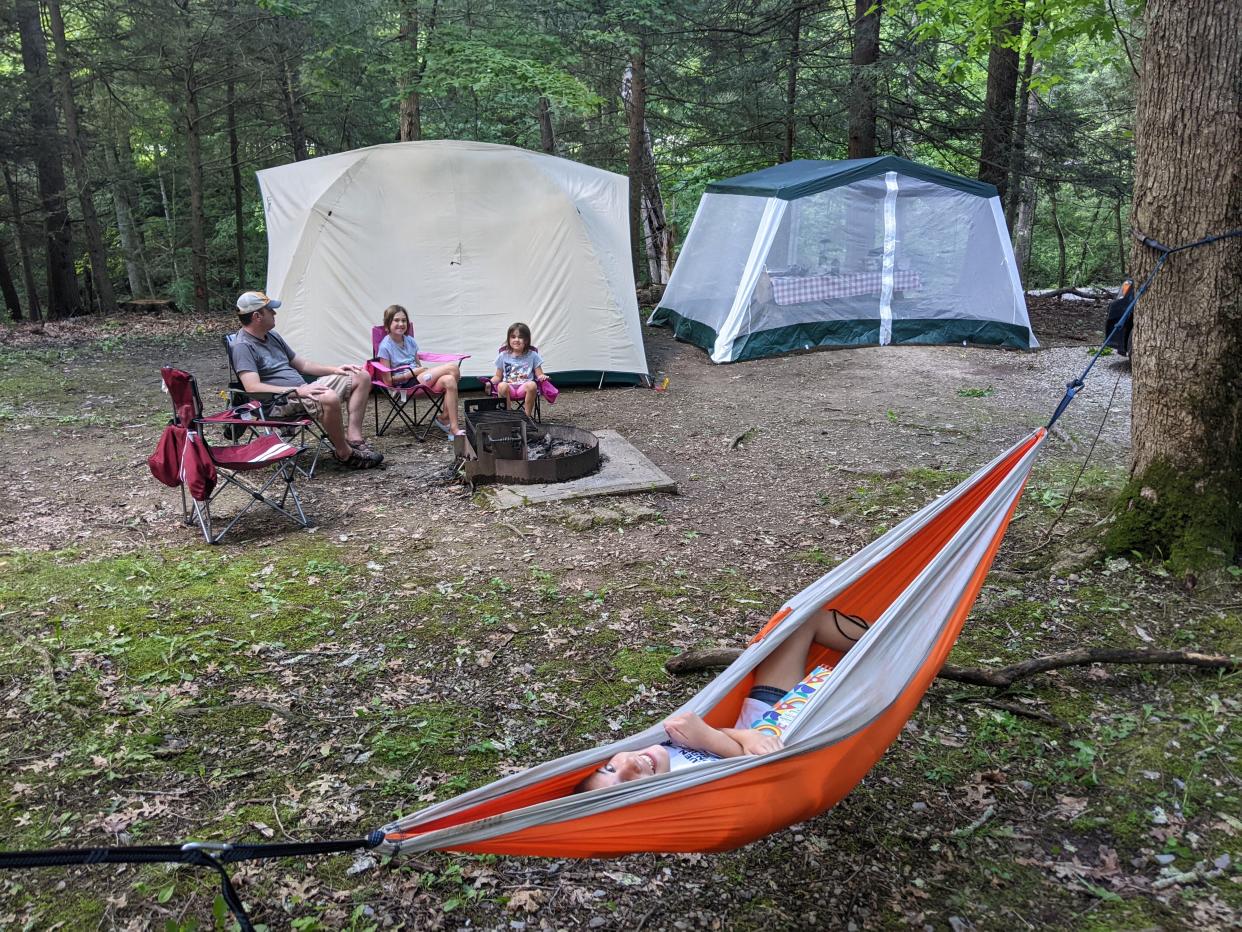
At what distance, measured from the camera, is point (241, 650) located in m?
2.75

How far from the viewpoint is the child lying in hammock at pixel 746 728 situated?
5.57ft

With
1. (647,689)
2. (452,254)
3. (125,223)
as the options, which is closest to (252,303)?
(452,254)

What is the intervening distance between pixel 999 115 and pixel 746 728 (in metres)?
9.49

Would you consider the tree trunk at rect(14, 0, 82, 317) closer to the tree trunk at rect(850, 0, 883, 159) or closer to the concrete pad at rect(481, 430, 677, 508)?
the tree trunk at rect(850, 0, 883, 159)

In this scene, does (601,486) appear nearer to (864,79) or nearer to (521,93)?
(864,79)

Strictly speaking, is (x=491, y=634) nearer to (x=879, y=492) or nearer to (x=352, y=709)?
(x=352, y=709)

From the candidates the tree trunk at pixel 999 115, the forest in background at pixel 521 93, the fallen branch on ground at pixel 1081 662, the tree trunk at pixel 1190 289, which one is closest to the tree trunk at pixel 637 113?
the forest in background at pixel 521 93

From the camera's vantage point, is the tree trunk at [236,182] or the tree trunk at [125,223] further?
the tree trunk at [125,223]

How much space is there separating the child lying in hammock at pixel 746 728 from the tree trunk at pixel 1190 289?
148cm

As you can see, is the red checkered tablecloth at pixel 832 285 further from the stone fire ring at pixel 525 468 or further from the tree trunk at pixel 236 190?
the tree trunk at pixel 236 190

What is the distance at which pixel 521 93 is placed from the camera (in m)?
9.96

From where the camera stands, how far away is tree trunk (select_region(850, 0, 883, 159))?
9.11 m

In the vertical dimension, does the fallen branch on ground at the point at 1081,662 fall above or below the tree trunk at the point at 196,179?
below

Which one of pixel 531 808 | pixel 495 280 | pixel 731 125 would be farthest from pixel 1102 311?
pixel 531 808
